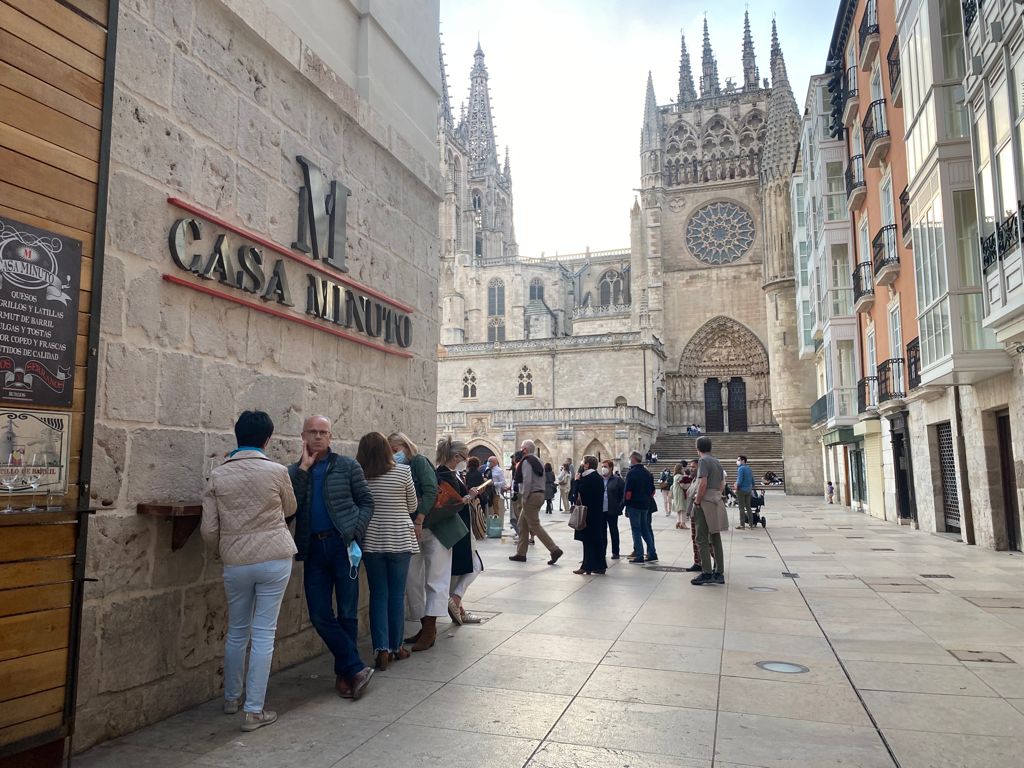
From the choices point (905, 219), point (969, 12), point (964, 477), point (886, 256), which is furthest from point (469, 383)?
point (969, 12)

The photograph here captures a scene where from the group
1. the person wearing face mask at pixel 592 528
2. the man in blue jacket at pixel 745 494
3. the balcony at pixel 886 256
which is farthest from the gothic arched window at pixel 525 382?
Result: the person wearing face mask at pixel 592 528

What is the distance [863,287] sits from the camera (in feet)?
61.4

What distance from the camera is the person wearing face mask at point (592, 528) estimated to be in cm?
906

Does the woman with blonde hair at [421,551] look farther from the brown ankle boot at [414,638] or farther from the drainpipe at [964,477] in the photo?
the drainpipe at [964,477]

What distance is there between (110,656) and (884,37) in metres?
18.4

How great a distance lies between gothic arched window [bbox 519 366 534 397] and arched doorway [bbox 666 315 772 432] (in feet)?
31.8

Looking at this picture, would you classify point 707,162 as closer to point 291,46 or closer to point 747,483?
point 747,483

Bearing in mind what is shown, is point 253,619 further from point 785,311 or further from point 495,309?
point 495,309

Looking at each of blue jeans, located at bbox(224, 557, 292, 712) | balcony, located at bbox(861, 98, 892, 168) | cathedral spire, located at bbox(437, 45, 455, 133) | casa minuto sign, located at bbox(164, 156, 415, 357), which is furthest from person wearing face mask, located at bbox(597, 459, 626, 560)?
cathedral spire, located at bbox(437, 45, 455, 133)

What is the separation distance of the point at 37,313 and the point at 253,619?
189cm

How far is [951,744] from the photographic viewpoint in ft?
11.4

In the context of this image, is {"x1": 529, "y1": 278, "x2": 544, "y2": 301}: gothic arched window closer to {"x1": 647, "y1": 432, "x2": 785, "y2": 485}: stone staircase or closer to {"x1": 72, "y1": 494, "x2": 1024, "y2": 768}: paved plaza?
{"x1": 647, "y1": 432, "x2": 785, "y2": 485}: stone staircase

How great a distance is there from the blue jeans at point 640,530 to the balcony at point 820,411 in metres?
14.7

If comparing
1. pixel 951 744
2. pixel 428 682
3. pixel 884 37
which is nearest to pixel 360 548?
pixel 428 682
